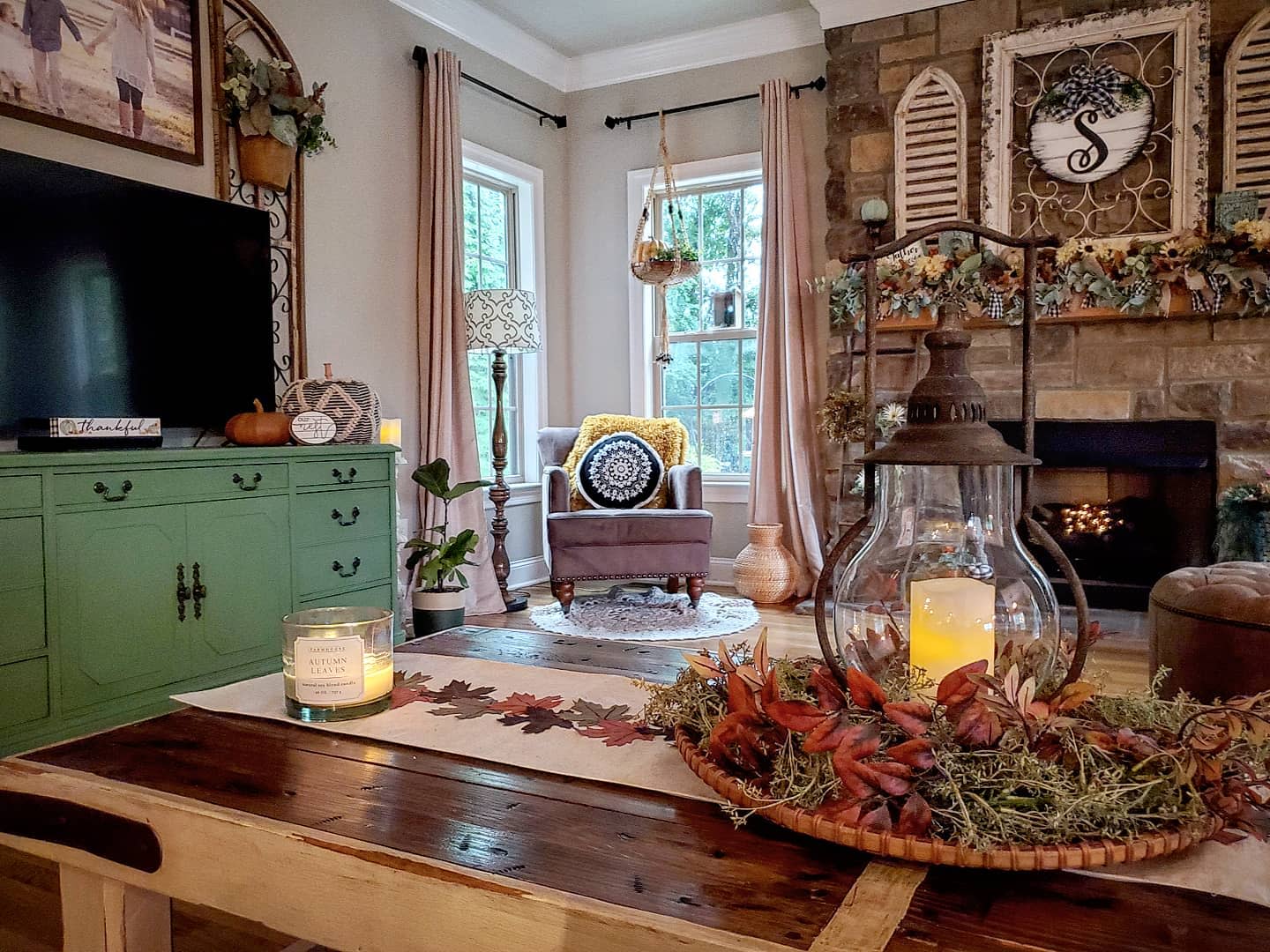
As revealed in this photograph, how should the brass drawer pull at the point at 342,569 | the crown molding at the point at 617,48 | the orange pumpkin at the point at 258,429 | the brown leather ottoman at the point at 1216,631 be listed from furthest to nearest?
the crown molding at the point at 617,48 < the brass drawer pull at the point at 342,569 < the orange pumpkin at the point at 258,429 < the brown leather ottoman at the point at 1216,631

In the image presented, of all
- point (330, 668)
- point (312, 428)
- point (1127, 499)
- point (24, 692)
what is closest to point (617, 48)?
point (312, 428)

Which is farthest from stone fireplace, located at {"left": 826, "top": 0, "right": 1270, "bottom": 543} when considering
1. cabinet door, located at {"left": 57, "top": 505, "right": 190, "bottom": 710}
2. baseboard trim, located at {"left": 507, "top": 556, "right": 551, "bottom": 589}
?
cabinet door, located at {"left": 57, "top": 505, "right": 190, "bottom": 710}

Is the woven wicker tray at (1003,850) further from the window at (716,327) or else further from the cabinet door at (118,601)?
the window at (716,327)

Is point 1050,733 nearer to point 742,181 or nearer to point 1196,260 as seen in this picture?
point 1196,260

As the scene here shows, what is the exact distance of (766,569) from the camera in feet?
14.4

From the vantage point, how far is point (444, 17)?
426 centimetres

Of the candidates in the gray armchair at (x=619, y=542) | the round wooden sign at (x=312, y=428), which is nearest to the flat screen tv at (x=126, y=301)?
the round wooden sign at (x=312, y=428)

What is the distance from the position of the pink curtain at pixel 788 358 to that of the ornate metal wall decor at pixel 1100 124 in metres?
0.94

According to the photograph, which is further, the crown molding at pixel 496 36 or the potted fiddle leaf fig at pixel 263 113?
the crown molding at pixel 496 36

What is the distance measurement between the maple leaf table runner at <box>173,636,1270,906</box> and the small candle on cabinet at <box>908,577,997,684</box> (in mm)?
212

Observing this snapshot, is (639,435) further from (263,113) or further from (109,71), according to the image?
(109,71)

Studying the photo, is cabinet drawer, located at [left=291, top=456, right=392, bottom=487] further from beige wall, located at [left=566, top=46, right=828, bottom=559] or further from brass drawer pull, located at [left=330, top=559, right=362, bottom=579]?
beige wall, located at [left=566, top=46, right=828, bottom=559]

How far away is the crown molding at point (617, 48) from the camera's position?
172 inches

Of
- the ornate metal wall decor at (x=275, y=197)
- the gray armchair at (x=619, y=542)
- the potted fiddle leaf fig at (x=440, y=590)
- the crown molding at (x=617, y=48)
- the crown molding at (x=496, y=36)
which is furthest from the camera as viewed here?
the crown molding at (x=617, y=48)
